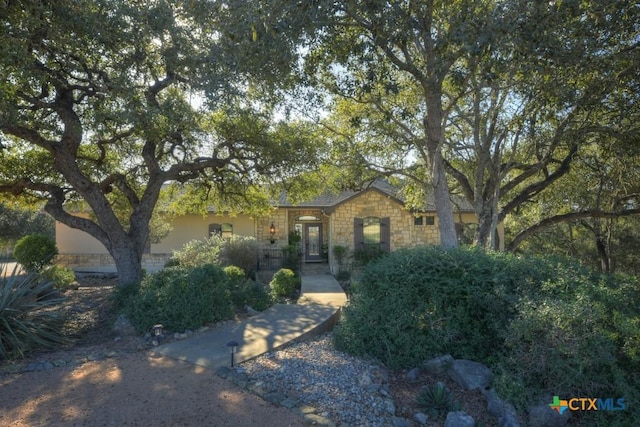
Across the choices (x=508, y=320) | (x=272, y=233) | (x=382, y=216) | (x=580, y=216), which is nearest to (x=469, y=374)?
(x=508, y=320)

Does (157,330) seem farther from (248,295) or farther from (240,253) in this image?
(240,253)

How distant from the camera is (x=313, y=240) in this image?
22859mm

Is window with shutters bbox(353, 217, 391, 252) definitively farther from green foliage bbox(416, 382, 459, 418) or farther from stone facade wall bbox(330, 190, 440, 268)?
green foliage bbox(416, 382, 459, 418)

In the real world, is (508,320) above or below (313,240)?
below

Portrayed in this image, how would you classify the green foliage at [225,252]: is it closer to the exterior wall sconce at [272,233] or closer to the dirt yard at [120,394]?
the exterior wall sconce at [272,233]

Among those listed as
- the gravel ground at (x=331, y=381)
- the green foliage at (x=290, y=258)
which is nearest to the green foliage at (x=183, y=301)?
the gravel ground at (x=331, y=381)


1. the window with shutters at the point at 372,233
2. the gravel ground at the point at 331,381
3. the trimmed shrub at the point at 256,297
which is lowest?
the gravel ground at the point at 331,381

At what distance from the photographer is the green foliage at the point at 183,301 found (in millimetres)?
7430

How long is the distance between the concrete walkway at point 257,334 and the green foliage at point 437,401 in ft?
8.44

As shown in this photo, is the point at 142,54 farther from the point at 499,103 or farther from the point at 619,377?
the point at 619,377

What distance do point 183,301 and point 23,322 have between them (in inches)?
100

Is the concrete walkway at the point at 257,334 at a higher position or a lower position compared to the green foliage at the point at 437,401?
higher

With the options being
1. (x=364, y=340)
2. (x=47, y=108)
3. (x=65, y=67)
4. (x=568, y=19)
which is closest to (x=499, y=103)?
(x=568, y=19)

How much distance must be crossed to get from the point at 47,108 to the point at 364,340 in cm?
914
